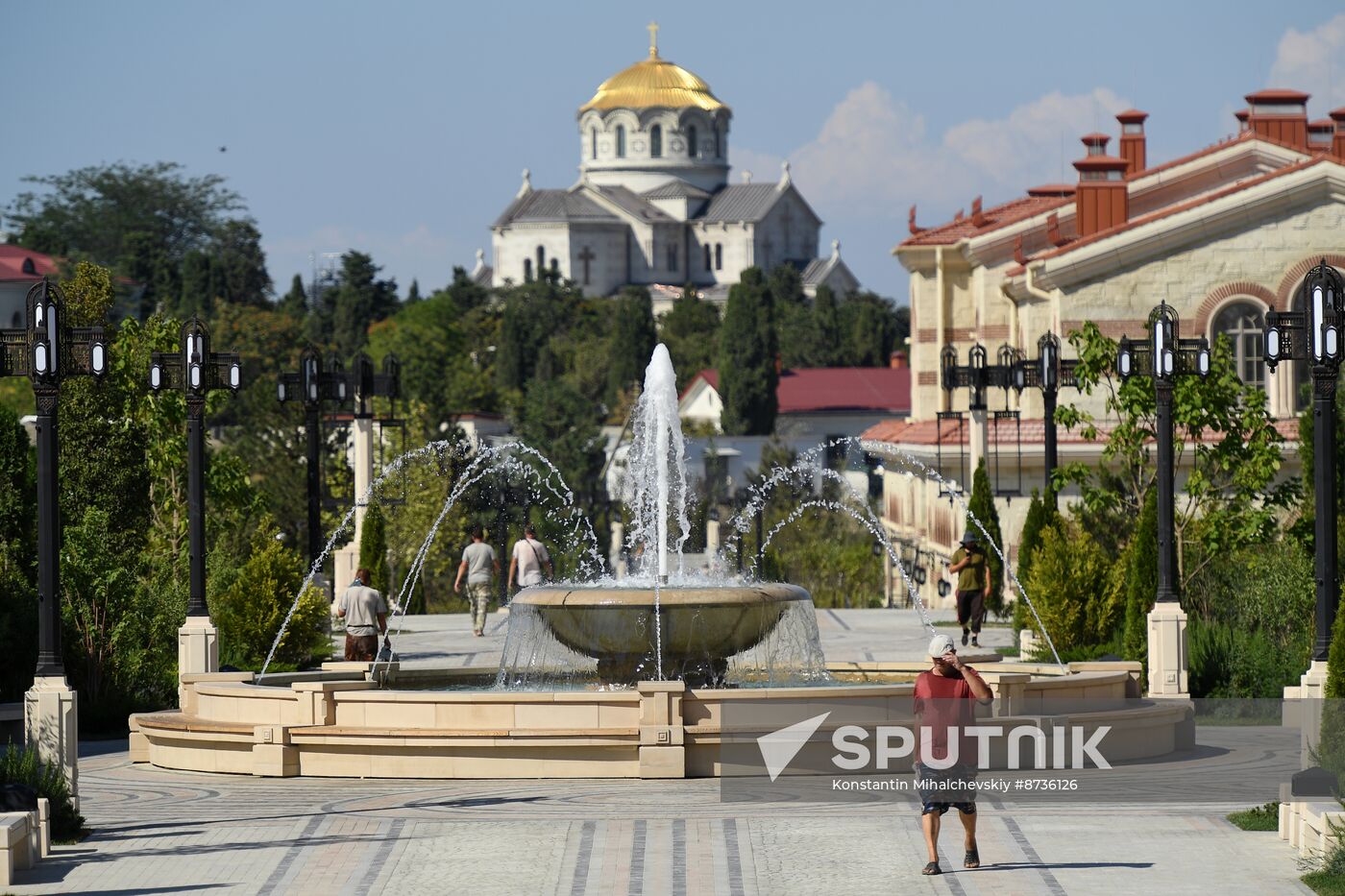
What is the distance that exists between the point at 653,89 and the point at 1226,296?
15131 cm

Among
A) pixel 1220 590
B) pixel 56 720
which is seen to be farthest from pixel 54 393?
pixel 1220 590

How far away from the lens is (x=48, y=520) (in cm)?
1555

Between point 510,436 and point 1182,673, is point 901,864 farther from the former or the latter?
Result: point 510,436

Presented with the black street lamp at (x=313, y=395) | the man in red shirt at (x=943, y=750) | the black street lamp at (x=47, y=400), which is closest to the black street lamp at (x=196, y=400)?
the black street lamp at (x=313, y=395)

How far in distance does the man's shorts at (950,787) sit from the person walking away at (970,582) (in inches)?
545

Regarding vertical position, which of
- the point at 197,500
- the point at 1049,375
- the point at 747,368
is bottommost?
the point at 197,500

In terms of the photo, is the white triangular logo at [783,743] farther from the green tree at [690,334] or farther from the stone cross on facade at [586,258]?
the stone cross on facade at [586,258]

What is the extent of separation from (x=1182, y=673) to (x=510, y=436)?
79666 mm

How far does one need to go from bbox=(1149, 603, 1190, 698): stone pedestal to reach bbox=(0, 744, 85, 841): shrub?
10524mm

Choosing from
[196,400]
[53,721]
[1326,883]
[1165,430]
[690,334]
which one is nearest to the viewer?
[1326,883]

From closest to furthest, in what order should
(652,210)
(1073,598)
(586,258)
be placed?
1. (1073,598)
2. (586,258)
3. (652,210)

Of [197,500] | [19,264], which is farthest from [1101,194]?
[19,264]

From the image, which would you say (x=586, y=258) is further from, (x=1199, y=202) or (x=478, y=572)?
(x=478, y=572)

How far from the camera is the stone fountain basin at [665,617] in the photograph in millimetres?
18438
